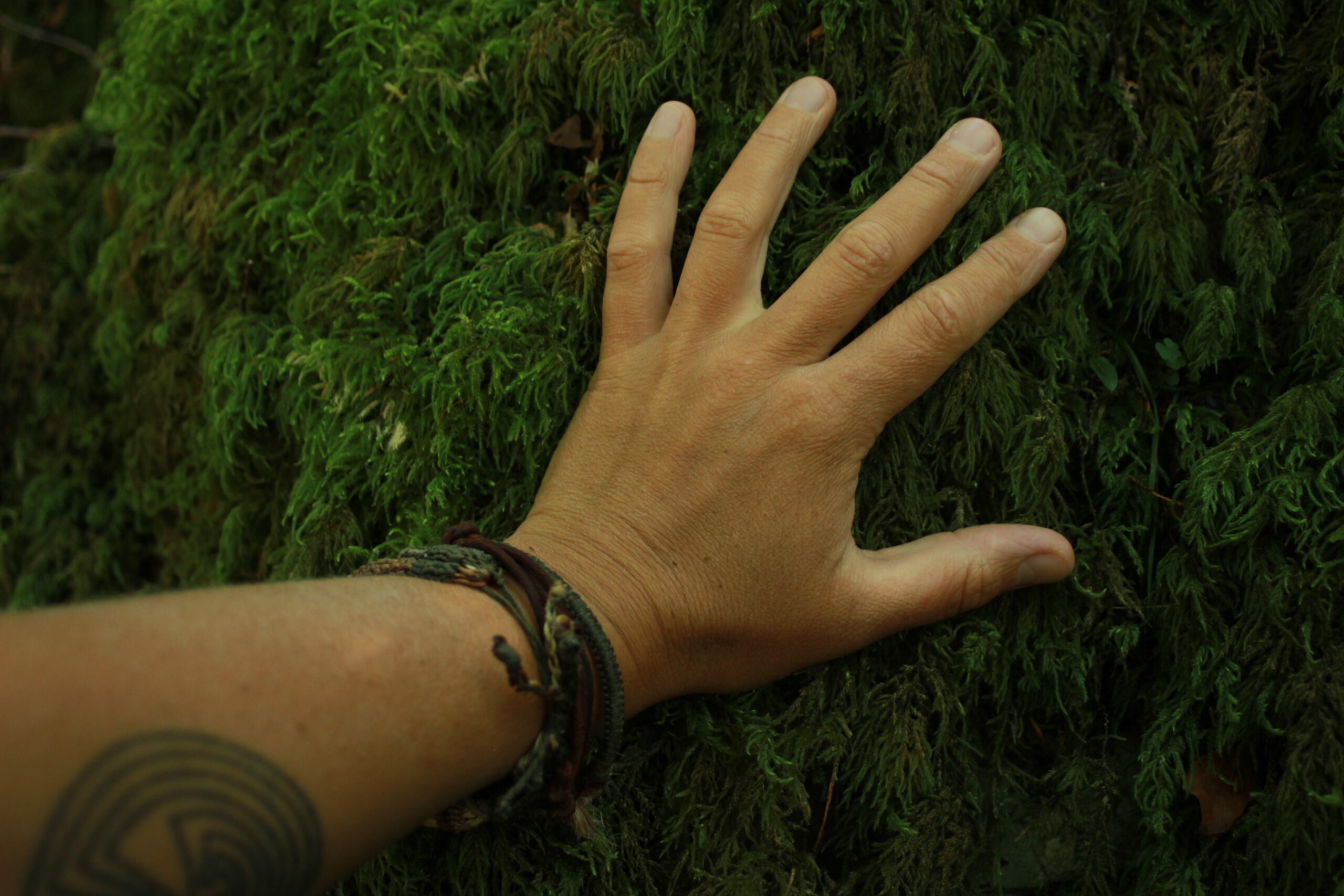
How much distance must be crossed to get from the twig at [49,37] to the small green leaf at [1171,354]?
154 inches


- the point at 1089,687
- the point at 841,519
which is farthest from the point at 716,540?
the point at 1089,687

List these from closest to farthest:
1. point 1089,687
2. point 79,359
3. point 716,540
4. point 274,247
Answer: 1. point 716,540
2. point 1089,687
3. point 274,247
4. point 79,359

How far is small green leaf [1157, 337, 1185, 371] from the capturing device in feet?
6.54

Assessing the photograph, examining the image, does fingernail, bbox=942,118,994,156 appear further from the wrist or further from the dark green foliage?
the wrist

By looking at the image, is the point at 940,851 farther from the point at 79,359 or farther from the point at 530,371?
the point at 79,359

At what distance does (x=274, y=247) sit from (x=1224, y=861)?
2931 millimetres

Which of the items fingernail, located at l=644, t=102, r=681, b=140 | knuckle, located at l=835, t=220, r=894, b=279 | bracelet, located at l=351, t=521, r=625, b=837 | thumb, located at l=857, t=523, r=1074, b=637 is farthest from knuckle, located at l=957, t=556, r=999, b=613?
fingernail, located at l=644, t=102, r=681, b=140

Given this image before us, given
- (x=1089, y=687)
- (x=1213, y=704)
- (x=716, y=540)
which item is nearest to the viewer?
(x=716, y=540)

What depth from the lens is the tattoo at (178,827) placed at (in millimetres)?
1117

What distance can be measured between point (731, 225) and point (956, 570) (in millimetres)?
957

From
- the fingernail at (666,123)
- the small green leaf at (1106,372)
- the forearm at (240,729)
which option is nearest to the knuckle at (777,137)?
the fingernail at (666,123)

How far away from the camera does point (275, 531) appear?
Result: 240 centimetres

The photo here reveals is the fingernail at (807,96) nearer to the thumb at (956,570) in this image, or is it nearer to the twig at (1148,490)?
the thumb at (956,570)

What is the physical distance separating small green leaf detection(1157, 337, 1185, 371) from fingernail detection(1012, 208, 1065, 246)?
410 mm
